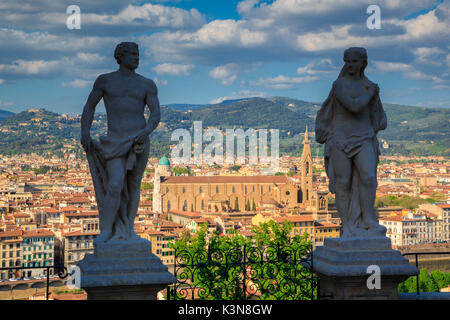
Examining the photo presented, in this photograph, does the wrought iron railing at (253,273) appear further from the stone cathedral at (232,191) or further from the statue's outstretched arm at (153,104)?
the stone cathedral at (232,191)

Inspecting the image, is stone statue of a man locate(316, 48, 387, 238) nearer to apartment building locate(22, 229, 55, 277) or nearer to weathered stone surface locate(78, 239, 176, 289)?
weathered stone surface locate(78, 239, 176, 289)

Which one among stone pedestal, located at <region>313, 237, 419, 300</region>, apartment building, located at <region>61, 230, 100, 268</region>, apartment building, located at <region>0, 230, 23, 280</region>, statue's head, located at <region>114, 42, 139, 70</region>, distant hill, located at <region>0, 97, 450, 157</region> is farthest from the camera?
distant hill, located at <region>0, 97, 450, 157</region>

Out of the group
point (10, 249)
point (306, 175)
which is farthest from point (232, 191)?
point (10, 249)

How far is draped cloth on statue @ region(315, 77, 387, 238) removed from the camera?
4.61 meters

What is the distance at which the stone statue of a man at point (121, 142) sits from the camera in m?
4.43

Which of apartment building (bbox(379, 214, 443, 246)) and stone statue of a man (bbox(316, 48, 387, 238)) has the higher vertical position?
stone statue of a man (bbox(316, 48, 387, 238))

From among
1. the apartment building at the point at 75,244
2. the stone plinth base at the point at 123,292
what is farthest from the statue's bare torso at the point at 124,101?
the apartment building at the point at 75,244

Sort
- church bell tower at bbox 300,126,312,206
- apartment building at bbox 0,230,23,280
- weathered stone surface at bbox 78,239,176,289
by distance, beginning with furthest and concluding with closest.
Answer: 1. church bell tower at bbox 300,126,312,206
2. apartment building at bbox 0,230,23,280
3. weathered stone surface at bbox 78,239,176,289

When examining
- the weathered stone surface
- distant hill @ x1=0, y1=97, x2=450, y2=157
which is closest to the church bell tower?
distant hill @ x1=0, y1=97, x2=450, y2=157

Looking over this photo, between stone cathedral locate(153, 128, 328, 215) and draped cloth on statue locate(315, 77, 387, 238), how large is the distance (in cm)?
8098

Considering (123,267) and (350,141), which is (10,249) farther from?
(350,141)

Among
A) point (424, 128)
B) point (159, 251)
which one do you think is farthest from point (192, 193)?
point (424, 128)
